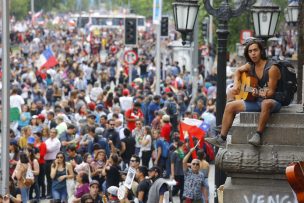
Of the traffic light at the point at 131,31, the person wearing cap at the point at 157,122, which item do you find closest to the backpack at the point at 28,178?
the person wearing cap at the point at 157,122

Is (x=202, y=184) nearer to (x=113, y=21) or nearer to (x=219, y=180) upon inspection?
(x=219, y=180)

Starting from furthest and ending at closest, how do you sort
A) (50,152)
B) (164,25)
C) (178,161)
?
1. (164,25)
2. (50,152)
3. (178,161)

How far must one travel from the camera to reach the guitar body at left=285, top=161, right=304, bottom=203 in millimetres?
8625

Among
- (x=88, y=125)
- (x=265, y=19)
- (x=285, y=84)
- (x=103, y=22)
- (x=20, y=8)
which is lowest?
(x=103, y=22)

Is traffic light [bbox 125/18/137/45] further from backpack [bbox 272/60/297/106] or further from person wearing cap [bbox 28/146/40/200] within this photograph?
backpack [bbox 272/60/297/106]

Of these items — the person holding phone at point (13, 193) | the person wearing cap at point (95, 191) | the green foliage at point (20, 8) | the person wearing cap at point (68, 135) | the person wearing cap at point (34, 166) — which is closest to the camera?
the person wearing cap at point (95, 191)

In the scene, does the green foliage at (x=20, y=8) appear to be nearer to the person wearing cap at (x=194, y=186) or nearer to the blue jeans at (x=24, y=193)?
the blue jeans at (x=24, y=193)

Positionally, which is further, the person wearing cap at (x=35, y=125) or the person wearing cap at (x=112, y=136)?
the person wearing cap at (x=35, y=125)

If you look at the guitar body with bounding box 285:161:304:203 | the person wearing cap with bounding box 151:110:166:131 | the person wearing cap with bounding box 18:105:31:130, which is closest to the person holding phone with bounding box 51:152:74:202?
the person wearing cap with bounding box 151:110:166:131

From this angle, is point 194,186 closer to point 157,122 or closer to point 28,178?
point 28,178

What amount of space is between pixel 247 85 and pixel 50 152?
13983 mm

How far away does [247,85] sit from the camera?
10445 millimetres

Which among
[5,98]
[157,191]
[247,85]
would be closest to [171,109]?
[5,98]

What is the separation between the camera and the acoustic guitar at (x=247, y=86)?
10.4 metres
